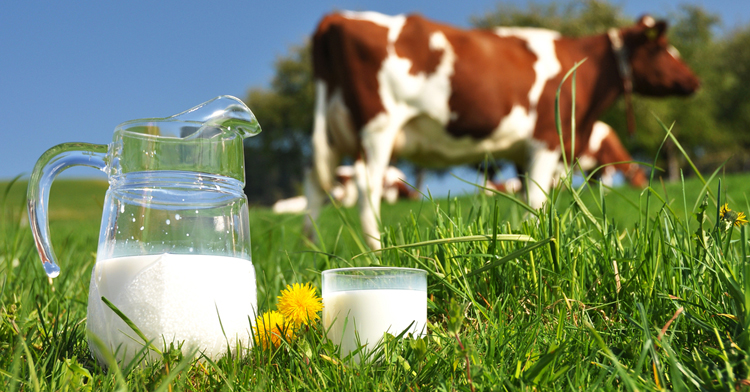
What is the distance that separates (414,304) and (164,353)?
56 centimetres

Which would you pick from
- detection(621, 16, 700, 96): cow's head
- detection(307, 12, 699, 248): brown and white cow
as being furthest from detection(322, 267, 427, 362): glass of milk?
detection(621, 16, 700, 96): cow's head

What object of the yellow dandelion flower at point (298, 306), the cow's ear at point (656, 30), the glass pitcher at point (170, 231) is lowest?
the yellow dandelion flower at point (298, 306)

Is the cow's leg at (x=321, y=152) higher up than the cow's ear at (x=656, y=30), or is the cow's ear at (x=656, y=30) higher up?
the cow's ear at (x=656, y=30)

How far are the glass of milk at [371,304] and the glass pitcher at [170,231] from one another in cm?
23

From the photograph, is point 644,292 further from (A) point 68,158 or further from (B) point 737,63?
(B) point 737,63

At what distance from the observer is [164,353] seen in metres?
1.18

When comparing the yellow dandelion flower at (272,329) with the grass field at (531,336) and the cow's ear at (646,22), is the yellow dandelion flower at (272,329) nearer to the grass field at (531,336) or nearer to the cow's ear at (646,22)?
the grass field at (531,336)

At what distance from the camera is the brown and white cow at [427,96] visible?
4.21 m

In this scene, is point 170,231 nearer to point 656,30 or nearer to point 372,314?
point 372,314

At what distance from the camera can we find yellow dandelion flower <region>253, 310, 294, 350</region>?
130 centimetres

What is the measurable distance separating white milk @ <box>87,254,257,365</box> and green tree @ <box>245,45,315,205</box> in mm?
28378

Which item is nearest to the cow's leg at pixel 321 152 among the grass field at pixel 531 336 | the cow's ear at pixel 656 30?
the grass field at pixel 531 336

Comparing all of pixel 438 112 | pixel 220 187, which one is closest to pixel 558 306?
pixel 220 187

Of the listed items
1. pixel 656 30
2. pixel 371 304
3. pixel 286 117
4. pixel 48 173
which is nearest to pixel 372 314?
pixel 371 304
